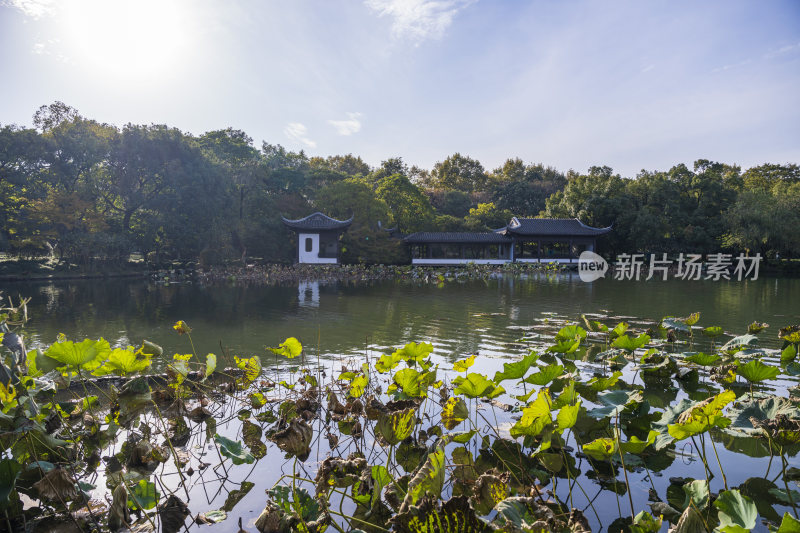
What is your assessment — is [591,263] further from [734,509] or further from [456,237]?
[734,509]

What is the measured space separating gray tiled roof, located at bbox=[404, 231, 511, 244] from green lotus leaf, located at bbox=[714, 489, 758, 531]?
23852 mm

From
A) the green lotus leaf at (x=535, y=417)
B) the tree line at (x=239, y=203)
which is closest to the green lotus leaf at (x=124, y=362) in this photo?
the green lotus leaf at (x=535, y=417)

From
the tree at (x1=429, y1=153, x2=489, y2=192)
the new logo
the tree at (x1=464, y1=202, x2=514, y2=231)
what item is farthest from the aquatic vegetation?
the tree at (x1=429, y1=153, x2=489, y2=192)

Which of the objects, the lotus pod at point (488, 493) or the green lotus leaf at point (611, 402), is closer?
the lotus pod at point (488, 493)

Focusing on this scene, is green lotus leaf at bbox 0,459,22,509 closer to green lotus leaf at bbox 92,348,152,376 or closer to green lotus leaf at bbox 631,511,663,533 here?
green lotus leaf at bbox 92,348,152,376

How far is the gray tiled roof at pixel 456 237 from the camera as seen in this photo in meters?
25.3

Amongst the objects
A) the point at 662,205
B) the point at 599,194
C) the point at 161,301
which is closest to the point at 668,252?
the point at 662,205

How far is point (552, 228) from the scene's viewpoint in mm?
26234

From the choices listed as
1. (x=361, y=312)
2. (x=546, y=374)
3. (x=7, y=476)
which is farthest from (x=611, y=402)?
(x=361, y=312)

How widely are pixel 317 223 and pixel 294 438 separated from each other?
22.1 metres

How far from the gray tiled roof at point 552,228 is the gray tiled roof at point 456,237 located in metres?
0.68

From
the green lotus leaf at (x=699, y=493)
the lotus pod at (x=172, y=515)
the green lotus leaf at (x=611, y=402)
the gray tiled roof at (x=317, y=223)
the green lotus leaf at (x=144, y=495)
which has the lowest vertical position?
the lotus pod at (x=172, y=515)

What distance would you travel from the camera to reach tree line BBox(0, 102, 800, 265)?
738 inches

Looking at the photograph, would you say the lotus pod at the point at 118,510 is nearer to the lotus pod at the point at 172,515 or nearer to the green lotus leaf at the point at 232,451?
the lotus pod at the point at 172,515
